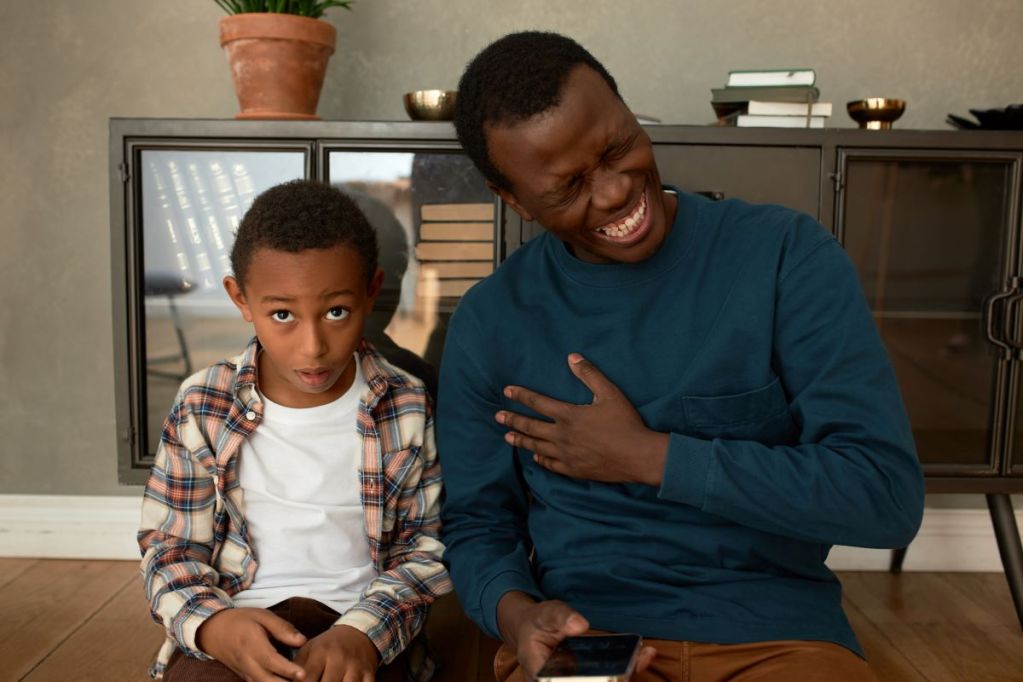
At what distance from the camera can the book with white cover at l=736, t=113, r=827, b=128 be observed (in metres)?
1.92

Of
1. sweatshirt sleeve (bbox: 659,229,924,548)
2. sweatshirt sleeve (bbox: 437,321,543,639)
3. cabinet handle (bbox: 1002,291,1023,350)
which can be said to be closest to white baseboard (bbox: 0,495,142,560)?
sweatshirt sleeve (bbox: 437,321,543,639)

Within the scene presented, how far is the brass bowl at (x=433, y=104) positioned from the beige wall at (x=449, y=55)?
361 mm

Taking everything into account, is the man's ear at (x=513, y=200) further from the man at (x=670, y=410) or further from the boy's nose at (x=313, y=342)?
the boy's nose at (x=313, y=342)

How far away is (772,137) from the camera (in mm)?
1893

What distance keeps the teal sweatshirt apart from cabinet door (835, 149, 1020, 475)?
2.72 feet

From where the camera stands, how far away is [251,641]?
1255 millimetres

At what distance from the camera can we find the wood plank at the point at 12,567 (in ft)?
7.36

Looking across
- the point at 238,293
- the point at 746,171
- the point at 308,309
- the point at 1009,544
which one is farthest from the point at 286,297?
the point at 1009,544

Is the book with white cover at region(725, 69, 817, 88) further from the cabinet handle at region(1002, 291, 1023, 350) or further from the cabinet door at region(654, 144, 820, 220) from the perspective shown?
the cabinet handle at region(1002, 291, 1023, 350)

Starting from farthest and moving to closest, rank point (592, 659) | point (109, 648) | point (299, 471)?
point (109, 648), point (299, 471), point (592, 659)

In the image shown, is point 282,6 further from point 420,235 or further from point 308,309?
point 308,309

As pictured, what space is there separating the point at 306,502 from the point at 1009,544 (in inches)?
A: 58.3

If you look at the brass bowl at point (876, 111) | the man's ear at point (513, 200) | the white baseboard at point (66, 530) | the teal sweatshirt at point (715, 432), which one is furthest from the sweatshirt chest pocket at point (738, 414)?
the white baseboard at point (66, 530)

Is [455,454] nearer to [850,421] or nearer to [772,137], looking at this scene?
[850,421]
